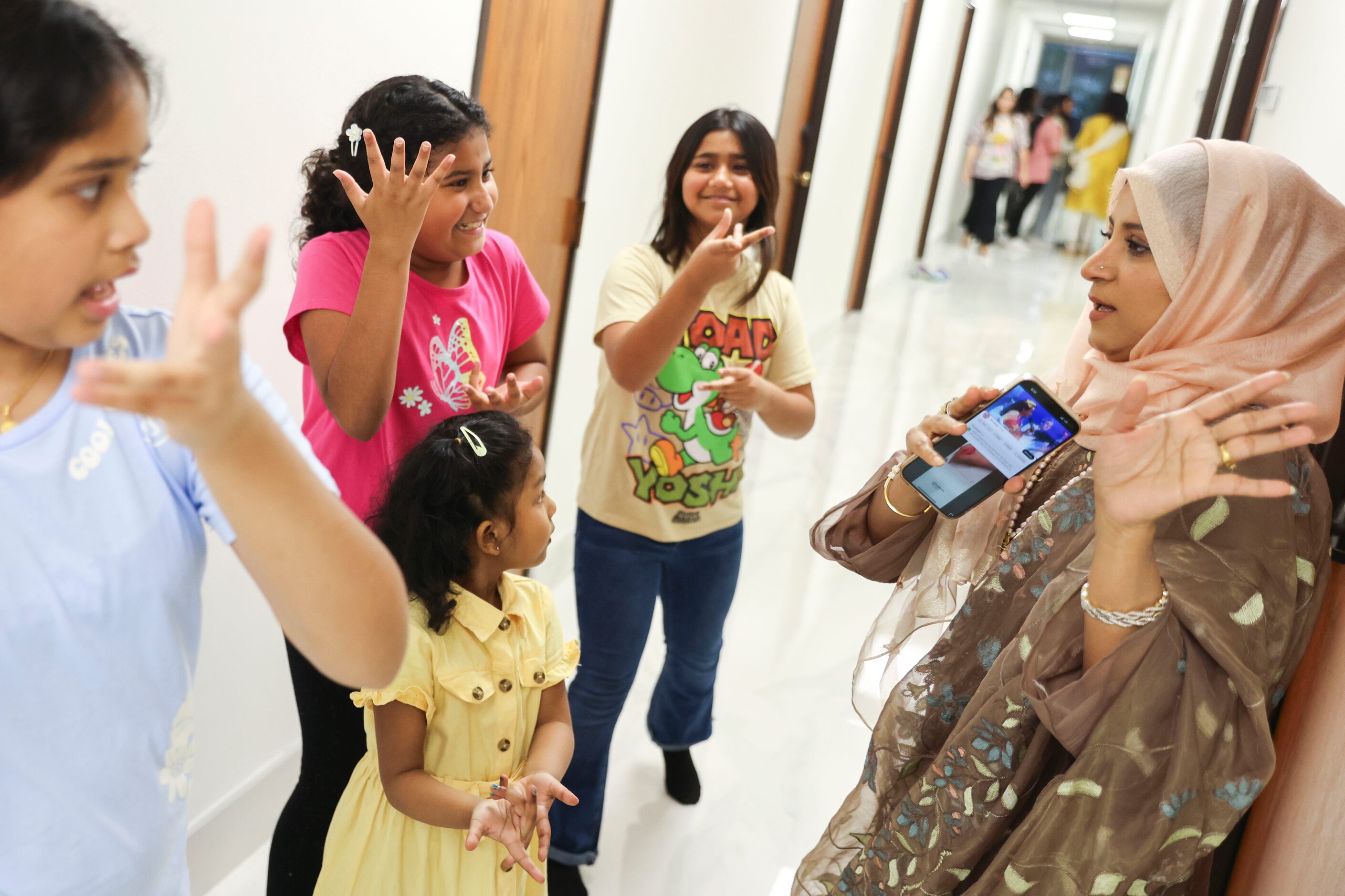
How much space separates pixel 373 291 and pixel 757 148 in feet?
3.09

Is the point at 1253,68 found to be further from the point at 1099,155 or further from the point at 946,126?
the point at 1099,155

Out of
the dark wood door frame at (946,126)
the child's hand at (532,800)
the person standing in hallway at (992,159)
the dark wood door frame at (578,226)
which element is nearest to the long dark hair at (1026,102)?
the person standing in hallway at (992,159)

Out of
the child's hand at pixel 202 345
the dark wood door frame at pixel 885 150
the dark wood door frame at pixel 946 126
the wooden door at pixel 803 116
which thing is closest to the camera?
the child's hand at pixel 202 345

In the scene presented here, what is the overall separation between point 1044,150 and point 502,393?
1134 cm

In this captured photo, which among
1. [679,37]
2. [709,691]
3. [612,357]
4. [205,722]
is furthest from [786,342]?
[679,37]

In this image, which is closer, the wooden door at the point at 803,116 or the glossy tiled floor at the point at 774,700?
the glossy tiled floor at the point at 774,700

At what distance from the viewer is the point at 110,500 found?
0.70 metres

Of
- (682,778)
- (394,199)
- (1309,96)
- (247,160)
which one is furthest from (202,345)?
(1309,96)

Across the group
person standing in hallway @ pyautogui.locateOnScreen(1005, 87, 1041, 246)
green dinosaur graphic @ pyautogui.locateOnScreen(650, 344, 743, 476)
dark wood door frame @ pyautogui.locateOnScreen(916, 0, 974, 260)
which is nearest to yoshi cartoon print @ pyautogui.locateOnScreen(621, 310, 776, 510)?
green dinosaur graphic @ pyautogui.locateOnScreen(650, 344, 743, 476)

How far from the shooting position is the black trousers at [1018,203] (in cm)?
1183

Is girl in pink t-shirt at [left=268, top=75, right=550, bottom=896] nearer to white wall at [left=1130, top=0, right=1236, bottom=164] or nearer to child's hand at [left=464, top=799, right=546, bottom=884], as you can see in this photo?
child's hand at [left=464, top=799, right=546, bottom=884]

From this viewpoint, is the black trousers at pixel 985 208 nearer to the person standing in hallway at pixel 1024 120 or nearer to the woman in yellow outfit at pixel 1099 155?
the person standing in hallway at pixel 1024 120

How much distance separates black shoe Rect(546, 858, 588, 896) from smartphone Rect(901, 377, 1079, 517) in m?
1.08

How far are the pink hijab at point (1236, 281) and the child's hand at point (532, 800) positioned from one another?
71cm
